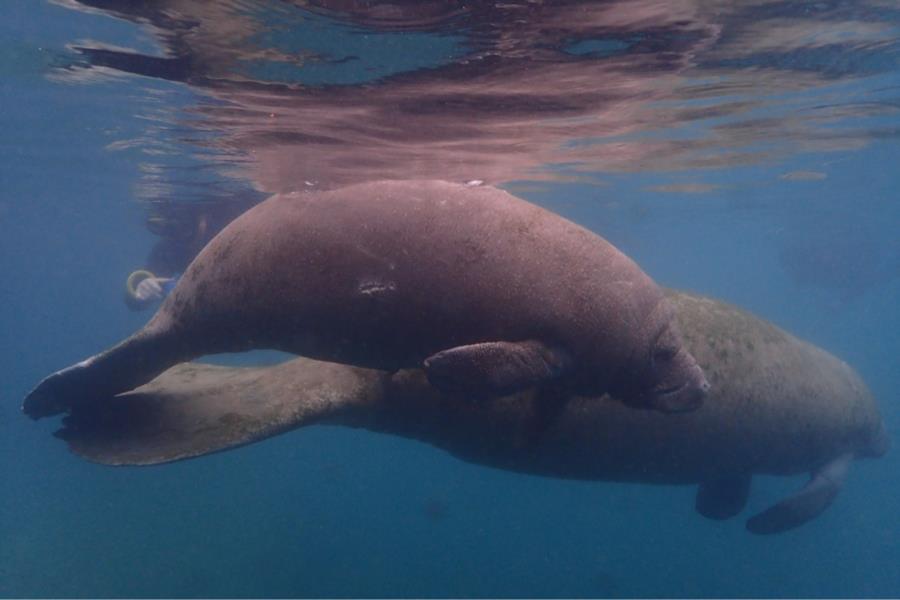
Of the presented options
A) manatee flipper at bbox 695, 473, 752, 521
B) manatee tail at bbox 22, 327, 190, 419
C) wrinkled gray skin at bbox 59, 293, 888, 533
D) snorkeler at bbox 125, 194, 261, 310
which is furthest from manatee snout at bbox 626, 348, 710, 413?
snorkeler at bbox 125, 194, 261, 310

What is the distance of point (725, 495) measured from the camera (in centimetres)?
930

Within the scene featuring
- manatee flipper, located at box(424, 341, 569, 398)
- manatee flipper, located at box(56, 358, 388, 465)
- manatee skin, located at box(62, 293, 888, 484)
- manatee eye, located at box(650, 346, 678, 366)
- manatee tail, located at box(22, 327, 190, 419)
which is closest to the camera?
manatee flipper, located at box(424, 341, 569, 398)

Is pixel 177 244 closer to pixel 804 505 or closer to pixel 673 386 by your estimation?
pixel 804 505

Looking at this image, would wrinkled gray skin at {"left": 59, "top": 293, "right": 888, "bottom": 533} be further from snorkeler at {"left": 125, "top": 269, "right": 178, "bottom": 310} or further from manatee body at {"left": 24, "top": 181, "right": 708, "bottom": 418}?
snorkeler at {"left": 125, "top": 269, "right": 178, "bottom": 310}

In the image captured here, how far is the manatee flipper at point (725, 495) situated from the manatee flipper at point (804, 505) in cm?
86

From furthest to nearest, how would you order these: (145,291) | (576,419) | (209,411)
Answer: (145,291), (576,419), (209,411)

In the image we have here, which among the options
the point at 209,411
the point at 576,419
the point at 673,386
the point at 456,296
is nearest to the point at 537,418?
the point at 673,386

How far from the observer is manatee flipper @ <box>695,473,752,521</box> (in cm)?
919

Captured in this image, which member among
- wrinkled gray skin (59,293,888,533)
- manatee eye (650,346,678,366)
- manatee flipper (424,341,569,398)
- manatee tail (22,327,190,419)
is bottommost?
wrinkled gray skin (59,293,888,533)

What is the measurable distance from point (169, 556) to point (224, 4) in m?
20.7

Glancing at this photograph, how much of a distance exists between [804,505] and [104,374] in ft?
32.4

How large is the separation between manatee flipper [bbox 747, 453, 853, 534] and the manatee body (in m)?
6.83

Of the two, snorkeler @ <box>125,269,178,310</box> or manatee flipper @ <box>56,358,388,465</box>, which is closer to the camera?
manatee flipper @ <box>56,358,388,465</box>

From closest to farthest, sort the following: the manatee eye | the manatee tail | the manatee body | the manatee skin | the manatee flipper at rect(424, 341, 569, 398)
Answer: the manatee flipper at rect(424, 341, 569, 398) < the manatee body < the manatee eye < the manatee skin < the manatee tail
